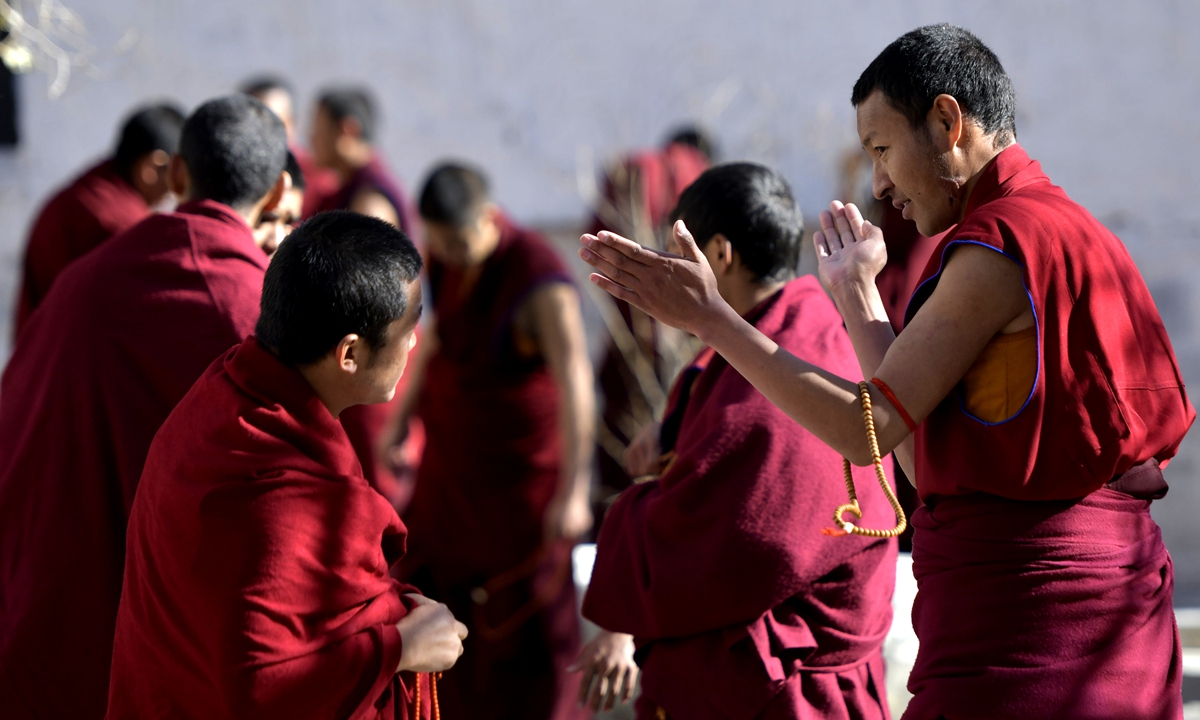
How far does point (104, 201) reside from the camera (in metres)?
3.37

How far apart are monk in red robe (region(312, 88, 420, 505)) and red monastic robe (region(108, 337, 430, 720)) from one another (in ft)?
9.21

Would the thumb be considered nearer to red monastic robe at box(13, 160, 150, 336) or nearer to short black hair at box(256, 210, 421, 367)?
short black hair at box(256, 210, 421, 367)

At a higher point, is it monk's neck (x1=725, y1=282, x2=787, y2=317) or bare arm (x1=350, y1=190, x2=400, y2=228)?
monk's neck (x1=725, y1=282, x2=787, y2=317)

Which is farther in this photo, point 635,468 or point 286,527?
point 635,468

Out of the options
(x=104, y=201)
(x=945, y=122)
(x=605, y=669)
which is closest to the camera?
(x=945, y=122)

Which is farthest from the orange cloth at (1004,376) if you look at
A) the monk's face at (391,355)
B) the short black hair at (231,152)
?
the short black hair at (231,152)

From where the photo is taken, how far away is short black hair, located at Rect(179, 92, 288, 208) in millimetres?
2266

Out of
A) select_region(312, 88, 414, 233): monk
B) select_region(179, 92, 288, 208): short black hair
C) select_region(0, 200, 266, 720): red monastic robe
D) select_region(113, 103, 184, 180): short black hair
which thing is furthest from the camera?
select_region(312, 88, 414, 233): monk

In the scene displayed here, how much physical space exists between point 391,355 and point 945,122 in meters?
0.86

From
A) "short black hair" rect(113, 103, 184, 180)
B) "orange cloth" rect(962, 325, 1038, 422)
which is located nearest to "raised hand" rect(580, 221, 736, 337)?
"orange cloth" rect(962, 325, 1038, 422)

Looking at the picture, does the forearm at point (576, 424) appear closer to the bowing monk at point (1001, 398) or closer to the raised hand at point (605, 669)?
the raised hand at point (605, 669)

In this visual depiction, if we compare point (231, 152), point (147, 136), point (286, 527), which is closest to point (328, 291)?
point (286, 527)

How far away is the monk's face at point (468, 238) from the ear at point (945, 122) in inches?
96.9

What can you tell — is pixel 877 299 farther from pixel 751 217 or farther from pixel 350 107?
pixel 350 107
